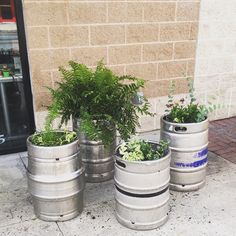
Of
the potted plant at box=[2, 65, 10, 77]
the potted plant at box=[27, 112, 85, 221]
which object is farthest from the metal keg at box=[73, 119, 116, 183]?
the potted plant at box=[2, 65, 10, 77]

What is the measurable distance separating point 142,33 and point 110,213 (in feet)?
8.05

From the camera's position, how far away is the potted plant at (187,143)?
9.70ft

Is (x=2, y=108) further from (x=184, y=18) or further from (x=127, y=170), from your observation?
(x=184, y=18)

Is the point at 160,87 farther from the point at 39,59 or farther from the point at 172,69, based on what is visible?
the point at 39,59

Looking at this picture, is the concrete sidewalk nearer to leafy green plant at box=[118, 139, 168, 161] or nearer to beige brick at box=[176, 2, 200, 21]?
leafy green plant at box=[118, 139, 168, 161]

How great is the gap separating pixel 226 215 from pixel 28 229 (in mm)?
1671

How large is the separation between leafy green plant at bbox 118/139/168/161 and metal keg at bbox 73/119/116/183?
0.47 meters

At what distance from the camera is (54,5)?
146 inches

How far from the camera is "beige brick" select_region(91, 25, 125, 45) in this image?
158 inches

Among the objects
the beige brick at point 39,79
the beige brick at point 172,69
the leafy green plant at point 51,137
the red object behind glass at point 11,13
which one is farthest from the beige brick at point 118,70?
the leafy green plant at point 51,137

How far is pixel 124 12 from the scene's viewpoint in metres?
4.09

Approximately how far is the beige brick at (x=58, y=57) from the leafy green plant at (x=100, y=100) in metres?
0.83

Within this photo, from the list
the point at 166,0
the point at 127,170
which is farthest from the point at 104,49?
the point at 127,170

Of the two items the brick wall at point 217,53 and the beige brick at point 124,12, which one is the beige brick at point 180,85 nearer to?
the brick wall at point 217,53
